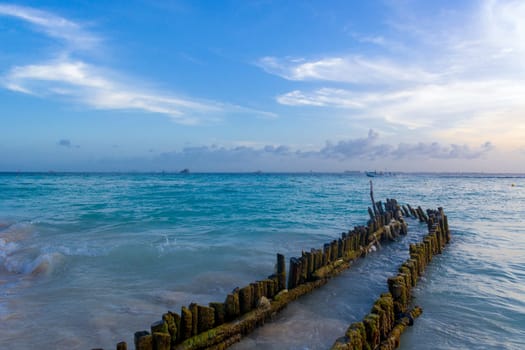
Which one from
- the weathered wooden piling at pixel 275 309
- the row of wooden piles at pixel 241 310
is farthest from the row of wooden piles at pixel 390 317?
the row of wooden piles at pixel 241 310

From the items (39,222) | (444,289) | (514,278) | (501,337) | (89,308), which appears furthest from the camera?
(39,222)

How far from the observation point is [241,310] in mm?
6688

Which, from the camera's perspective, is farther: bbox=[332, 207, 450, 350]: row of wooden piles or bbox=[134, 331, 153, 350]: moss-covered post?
bbox=[332, 207, 450, 350]: row of wooden piles

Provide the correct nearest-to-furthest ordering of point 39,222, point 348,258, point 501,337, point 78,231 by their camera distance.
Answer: point 501,337
point 348,258
point 78,231
point 39,222

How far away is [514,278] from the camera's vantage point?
419 inches

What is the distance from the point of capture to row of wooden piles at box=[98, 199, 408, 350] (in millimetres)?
5164

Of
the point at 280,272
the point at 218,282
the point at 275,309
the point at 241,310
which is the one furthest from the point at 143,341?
the point at 218,282

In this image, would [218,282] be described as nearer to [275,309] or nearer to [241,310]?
[275,309]

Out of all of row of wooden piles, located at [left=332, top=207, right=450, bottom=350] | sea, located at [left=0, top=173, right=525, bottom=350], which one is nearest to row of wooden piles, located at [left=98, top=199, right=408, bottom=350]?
sea, located at [left=0, top=173, right=525, bottom=350]

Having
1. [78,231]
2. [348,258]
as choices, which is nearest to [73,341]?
[348,258]

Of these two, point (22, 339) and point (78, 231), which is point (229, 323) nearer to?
point (22, 339)

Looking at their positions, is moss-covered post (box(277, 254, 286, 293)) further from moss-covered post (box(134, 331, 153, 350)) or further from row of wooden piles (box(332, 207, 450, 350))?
moss-covered post (box(134, 331, 153, 350))

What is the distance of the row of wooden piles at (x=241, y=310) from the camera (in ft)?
16.9

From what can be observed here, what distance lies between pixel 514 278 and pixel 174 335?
11.1m
